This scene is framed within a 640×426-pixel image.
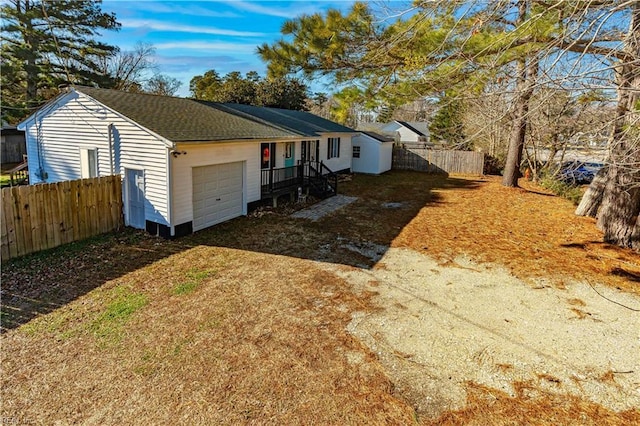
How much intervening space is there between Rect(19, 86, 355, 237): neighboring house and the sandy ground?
176 inches

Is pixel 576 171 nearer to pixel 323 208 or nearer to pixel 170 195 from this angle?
pixel 323 208

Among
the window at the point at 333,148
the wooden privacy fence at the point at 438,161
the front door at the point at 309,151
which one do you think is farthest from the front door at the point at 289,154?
the wooden privacy fence at the point at 438,161

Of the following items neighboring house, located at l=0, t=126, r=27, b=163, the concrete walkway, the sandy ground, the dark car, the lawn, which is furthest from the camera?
neighboring house, located at l=0, t=126, r=27, b=163

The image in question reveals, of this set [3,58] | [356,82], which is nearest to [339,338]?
[356,82]

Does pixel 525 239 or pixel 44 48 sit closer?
pixel 525 239

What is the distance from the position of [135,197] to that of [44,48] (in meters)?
18.0

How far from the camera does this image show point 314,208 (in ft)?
45.3

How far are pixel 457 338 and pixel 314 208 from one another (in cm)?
879

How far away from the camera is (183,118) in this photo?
1133 cm

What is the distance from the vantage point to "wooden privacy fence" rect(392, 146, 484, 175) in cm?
2412

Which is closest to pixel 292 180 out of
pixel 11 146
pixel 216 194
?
pixel 216 194

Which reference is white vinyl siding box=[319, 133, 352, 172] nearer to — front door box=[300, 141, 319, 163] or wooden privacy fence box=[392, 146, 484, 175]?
front door box=[300, 141, 319, 163]

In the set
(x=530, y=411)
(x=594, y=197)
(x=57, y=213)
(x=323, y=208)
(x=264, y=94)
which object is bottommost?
(x=530, y=411)

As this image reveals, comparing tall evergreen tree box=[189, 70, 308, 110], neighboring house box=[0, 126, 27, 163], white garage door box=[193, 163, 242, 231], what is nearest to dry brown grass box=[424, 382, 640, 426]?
white garage door box=[193, 163, 242, 231]
